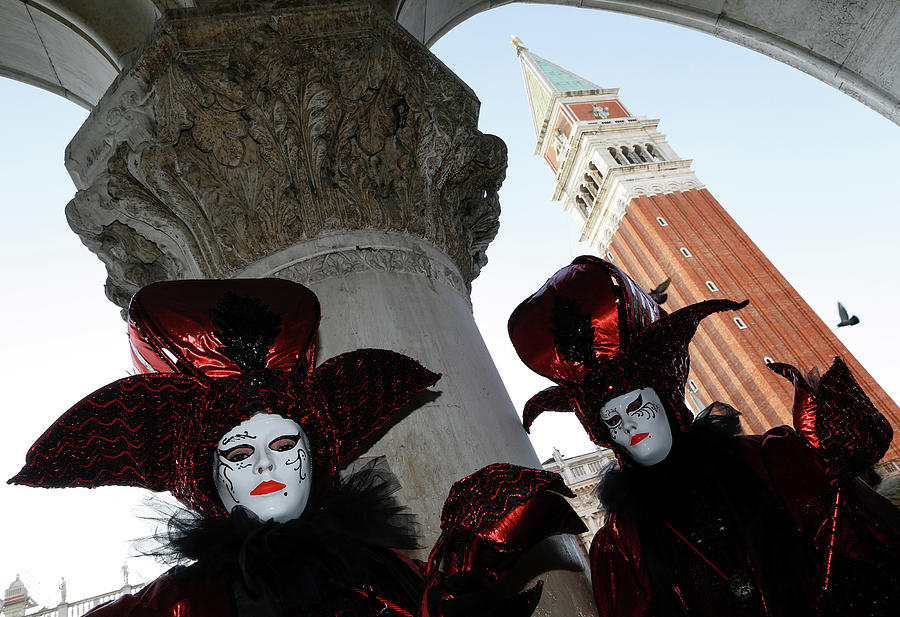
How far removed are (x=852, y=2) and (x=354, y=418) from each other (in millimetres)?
2949

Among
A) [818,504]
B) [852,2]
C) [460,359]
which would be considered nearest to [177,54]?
[460,359]

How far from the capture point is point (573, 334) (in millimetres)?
2506

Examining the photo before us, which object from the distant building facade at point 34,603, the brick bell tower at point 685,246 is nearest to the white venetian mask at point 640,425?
the distant building facade at point 34,603

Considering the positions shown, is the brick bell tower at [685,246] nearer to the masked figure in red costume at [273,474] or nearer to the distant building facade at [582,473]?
the distant building facade at [582,473]

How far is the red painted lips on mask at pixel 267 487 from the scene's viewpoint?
1.89 m

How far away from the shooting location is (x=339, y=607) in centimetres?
187

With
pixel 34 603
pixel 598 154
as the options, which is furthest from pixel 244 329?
pixel 598 154

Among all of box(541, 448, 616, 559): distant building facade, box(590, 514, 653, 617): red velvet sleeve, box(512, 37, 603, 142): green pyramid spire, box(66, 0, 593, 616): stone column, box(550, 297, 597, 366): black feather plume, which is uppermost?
box(512, 37, 603, 142): green pyramid spire

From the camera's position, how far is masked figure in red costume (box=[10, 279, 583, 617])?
5.84 feet

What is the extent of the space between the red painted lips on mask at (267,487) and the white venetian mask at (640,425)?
3.53 ft

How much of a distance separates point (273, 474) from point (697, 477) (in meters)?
1.32

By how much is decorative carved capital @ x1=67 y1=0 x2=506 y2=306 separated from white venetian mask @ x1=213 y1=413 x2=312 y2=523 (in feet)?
3.11

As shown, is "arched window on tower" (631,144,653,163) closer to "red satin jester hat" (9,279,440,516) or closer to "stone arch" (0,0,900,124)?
"stone arch" (0,0,900,124)

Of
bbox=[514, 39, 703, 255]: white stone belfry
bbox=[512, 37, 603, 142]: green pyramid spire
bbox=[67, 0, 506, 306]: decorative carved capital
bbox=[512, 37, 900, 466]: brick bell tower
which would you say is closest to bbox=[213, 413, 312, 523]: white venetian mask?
bbox=[67, 0, 506, 306]: decorative carved capital
